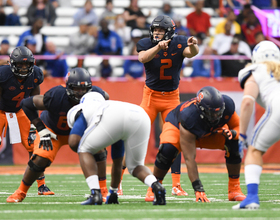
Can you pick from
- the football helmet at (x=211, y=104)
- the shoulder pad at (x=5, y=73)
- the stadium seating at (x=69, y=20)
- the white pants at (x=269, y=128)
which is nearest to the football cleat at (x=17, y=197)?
the shoulder pad at (x=5, y=73)

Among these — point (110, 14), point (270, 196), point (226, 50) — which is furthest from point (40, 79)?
point (110, 14)

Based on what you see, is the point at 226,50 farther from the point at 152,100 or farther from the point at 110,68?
the point at 152,100

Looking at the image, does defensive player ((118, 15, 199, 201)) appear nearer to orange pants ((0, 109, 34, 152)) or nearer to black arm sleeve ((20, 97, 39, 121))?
black arm sleeve ((20, 97, 39, 121))

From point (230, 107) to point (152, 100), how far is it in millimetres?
1320

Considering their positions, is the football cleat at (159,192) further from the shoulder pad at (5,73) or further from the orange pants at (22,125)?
the shoulder pad at (5,73)

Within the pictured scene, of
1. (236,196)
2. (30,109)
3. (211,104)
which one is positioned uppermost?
(211,104)

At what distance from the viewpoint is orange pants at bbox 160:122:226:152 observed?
5.43 meters

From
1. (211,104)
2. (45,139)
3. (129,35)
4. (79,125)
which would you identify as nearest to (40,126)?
(45,139)

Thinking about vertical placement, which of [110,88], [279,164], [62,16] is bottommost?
[279,164]

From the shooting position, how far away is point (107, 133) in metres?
4.61

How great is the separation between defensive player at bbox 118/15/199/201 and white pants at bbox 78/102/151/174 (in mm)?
1623

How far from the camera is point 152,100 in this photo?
636cm

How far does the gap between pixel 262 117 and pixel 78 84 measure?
1.88 metres

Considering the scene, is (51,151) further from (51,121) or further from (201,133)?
(201,133)
